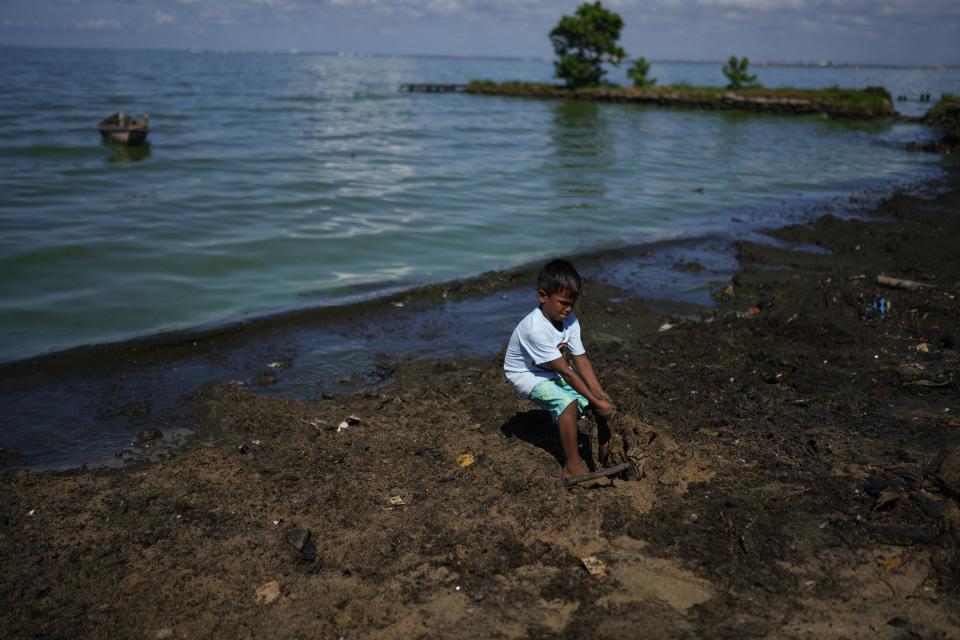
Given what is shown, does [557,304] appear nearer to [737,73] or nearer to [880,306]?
[880,306]

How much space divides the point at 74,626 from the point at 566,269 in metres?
2.97

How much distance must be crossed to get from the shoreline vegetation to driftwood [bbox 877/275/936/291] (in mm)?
42323

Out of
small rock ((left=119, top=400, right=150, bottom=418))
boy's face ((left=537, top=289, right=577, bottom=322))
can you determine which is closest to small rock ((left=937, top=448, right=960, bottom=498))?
boy's face ((left=537, top=289, right=577, bottom=322))

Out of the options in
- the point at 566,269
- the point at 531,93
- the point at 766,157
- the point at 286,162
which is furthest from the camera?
the point at 531,93

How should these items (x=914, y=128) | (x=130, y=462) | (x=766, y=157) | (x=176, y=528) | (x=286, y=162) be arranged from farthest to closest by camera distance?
(x=914, y=128)
(x=766, y=157)
(x=286, y=162)
(x=130, y=462)
(x=176, y=528)

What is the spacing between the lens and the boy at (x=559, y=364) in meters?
4.11

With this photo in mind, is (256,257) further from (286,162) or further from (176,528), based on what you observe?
(286,162)

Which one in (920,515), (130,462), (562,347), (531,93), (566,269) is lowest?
(130,462)

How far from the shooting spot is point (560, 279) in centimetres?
407

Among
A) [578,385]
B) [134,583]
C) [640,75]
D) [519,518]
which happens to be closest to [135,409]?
[134,583]

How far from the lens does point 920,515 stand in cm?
343

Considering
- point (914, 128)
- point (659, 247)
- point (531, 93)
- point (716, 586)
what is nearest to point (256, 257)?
point (659, 247)

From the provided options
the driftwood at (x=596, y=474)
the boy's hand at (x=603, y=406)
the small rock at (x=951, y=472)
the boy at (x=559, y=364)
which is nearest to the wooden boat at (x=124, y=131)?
the boy at (x=559, y=364)

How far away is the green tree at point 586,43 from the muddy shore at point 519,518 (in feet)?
180
